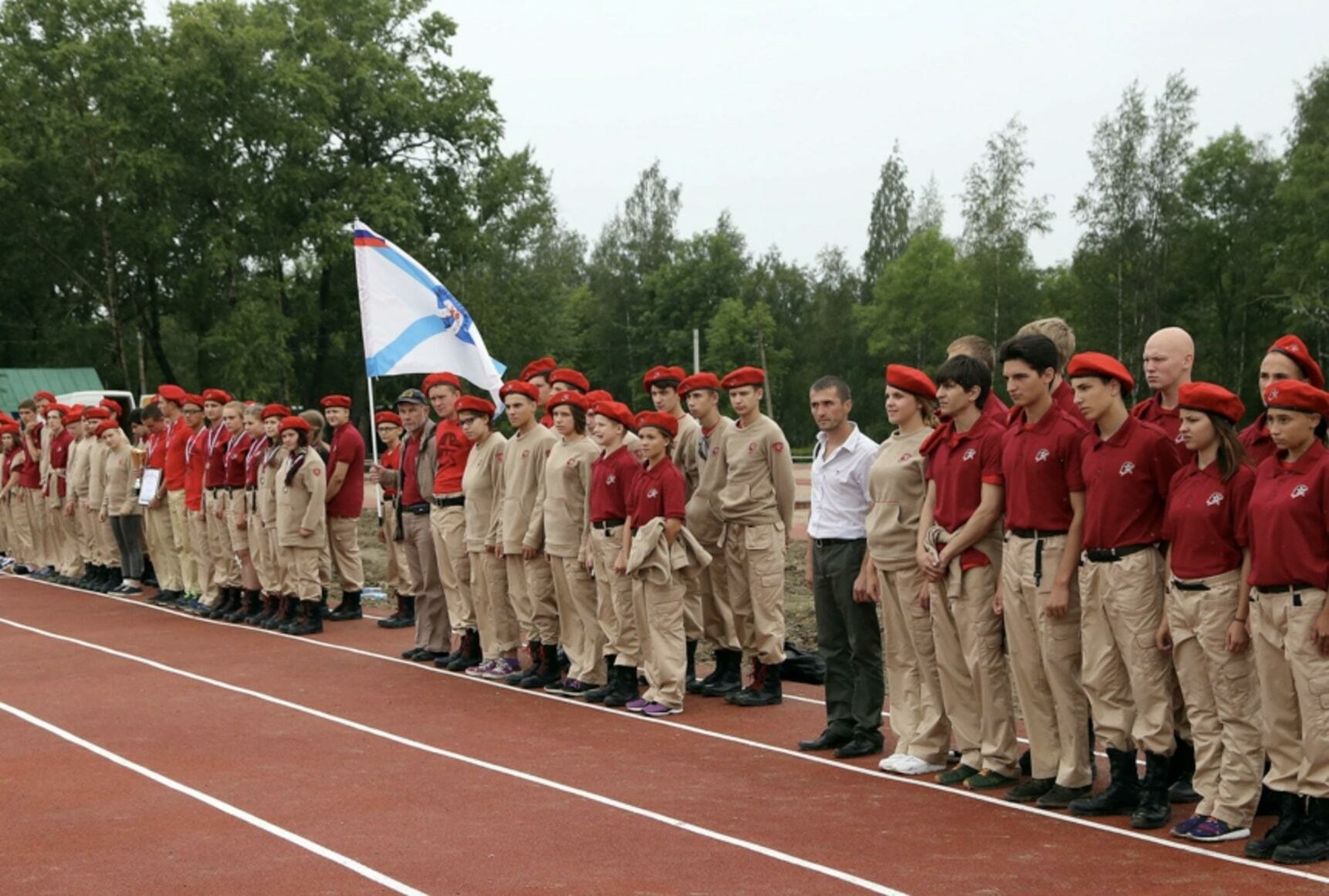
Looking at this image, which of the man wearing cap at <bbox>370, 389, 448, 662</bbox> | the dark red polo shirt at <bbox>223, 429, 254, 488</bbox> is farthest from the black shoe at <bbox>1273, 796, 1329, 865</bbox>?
the dark red polo shirt at <bbox>223, 429, 254, 488</bbox>

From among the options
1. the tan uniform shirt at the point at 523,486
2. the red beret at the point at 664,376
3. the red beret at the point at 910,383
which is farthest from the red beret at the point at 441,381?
the red beret at the point at 910,383

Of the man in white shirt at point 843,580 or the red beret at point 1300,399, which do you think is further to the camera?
the man in white shirt at point 843,580

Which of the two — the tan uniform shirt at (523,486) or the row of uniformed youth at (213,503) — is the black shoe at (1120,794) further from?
the row of uniformed youth at (213,503)

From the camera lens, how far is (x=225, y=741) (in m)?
8.85

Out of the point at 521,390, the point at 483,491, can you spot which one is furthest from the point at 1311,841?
the point at 483,491

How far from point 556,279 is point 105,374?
1171 inches

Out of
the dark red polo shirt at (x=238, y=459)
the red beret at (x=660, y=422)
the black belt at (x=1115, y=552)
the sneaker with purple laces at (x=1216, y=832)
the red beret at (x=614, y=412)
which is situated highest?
the red beret at (x=614, y=412)

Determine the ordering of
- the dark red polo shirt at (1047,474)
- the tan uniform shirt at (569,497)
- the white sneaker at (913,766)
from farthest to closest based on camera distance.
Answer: the tan uniform shirt at (569,497) < the white sneaker at (913,766) < the dark red polo shirt at (1047,474)

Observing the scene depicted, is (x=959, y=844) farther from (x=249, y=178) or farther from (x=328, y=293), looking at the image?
(x=328, y=293)

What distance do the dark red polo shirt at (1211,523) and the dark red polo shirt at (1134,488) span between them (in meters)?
0.23

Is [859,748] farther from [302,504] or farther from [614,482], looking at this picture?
[302,504]

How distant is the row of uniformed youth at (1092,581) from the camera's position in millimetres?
6008

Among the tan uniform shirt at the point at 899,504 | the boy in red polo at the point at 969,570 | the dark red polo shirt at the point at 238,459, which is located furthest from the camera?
the dark red polo shirt at the point at 238,459

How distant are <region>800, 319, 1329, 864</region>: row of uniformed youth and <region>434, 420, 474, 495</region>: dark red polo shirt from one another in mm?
3896
